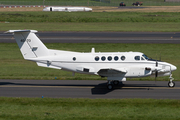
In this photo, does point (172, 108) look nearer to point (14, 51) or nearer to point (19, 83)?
point (19, 83)

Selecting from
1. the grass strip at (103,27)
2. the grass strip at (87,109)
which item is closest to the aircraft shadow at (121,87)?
the grass strip at (87,109)

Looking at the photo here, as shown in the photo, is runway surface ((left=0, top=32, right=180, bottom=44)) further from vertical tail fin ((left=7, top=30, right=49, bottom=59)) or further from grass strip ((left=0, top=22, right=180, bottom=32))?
vertical tail fin ((left=7, top=30, right=49, bottom=59))

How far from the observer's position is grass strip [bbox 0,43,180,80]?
86.9 feet

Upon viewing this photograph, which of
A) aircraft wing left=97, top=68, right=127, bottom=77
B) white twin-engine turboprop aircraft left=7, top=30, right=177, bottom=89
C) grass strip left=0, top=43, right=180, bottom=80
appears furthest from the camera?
grass strip left=0, top=43, right=180, bottom=80

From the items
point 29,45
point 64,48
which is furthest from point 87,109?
point 64,48

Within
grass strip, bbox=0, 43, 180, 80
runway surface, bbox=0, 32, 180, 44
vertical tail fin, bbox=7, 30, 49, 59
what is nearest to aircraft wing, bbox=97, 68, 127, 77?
grass strip, bbox=0, 43, 180, 80

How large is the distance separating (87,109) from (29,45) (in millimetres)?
8497

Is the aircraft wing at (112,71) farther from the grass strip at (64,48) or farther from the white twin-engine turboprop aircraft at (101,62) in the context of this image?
the grass strip at (64,48)

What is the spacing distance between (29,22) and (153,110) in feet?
189

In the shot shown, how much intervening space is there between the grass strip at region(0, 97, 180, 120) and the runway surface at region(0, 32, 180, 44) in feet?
84.8

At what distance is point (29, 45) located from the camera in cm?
2205

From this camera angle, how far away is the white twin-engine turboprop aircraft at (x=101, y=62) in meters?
20.8

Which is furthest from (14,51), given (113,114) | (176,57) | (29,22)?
(29,22)

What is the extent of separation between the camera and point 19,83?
76.6 feet
